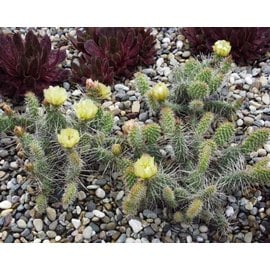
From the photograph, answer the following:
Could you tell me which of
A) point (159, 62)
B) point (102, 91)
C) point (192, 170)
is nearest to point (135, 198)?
point (192, 170)

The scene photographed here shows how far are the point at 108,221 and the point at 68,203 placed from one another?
0.22 metres

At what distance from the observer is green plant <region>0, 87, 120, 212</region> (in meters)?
3.13

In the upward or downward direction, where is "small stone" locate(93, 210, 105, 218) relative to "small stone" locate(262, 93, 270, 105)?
downward

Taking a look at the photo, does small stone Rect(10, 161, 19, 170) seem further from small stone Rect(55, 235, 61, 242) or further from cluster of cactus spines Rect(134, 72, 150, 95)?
cluster of cactus spines Rect(134, 72, 150, 95)

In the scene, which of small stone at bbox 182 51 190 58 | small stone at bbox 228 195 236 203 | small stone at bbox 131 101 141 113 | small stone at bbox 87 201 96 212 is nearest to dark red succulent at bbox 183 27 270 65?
small stone at bbox 182 51 190 58

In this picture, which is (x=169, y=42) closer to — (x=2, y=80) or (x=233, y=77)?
(x=233, y=77)

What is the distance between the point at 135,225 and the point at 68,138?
1.80 feet

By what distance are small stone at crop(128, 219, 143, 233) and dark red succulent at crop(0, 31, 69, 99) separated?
3.48 feet

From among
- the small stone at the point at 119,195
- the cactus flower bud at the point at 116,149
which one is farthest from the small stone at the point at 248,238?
the cactus flower bud at the point at 116,149

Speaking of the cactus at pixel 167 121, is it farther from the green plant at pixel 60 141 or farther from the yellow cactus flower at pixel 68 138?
the yellow cactus flower at pixel 68 138

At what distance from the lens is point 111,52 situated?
3.88 metres

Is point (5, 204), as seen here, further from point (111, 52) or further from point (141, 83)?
point (111, 52)

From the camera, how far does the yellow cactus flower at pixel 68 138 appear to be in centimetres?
300

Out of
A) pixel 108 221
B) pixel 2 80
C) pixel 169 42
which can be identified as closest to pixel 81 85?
pixel 2 80
